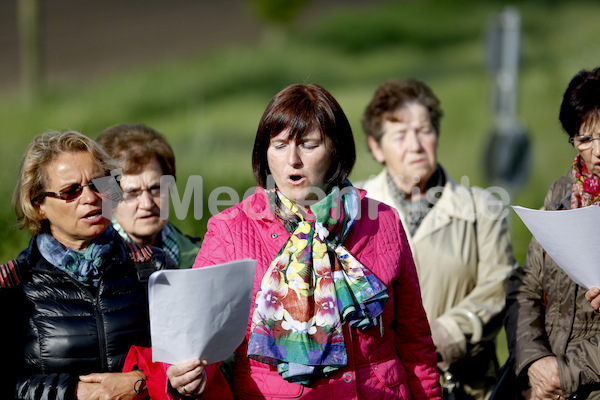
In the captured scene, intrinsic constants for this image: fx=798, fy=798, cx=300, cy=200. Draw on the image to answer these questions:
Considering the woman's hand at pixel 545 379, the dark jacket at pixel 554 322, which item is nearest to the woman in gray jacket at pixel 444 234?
the dark jacket at pixel 554 322

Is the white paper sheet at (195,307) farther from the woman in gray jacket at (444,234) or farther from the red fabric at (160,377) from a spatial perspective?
the woman in gray jacket at (444,234)

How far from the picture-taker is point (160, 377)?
2.89 metres

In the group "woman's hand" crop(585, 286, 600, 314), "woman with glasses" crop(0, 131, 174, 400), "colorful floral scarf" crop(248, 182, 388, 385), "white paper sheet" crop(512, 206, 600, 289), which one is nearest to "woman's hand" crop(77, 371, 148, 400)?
"woman with glasses" crop(0, 131, 174, 400)

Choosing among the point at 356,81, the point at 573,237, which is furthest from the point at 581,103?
the point at 356,81

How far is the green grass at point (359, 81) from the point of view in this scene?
1584 centimetres

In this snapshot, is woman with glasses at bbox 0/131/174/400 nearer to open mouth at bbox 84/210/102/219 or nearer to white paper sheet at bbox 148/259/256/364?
open mouth at bbox 84/210/102/219

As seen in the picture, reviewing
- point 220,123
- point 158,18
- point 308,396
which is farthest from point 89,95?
point 308,396

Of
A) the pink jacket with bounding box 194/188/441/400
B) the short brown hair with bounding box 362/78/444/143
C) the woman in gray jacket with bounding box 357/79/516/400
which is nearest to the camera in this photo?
the pink jacket with bounding box 194/188/441/400

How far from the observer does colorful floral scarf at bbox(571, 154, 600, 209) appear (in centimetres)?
331

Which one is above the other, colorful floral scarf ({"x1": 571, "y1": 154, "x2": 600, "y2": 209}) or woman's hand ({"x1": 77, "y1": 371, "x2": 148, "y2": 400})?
colorful floral scarf ({"x1": 571, "y1": 154, "x2": 600, "y2": 209})

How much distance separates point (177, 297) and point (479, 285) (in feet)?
6.80

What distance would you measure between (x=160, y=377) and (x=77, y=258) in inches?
23.1

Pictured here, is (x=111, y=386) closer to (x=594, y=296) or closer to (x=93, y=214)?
(x=93, y=214)

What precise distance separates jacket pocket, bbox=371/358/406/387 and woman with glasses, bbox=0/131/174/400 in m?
0.89
